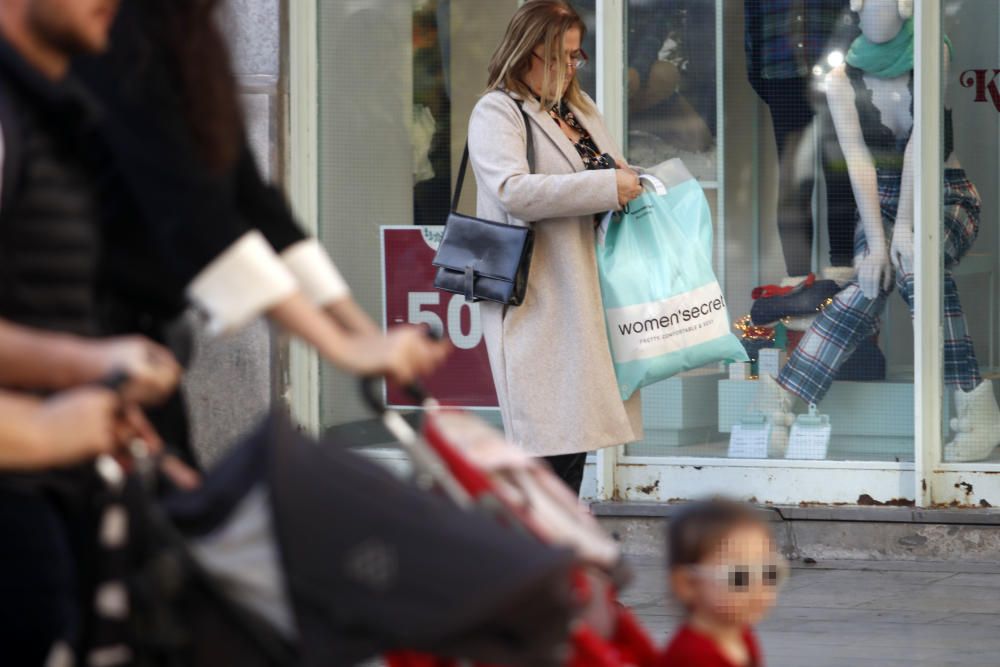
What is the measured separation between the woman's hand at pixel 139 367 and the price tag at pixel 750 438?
16.2 ft

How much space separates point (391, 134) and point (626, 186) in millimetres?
2318

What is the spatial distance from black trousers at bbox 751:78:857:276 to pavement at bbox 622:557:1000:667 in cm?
131

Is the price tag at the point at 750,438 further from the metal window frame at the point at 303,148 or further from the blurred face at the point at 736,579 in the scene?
the blurred face at the point at 736,579

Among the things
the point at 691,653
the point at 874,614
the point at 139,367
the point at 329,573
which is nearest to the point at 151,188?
the point at 139,367

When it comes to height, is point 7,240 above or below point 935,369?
above

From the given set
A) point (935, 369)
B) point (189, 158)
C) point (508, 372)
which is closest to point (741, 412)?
point (935, 369)

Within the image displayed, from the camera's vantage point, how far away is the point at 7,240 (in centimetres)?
213

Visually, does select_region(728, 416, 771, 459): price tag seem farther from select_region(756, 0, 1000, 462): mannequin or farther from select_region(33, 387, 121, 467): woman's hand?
select_region(33, 387, 121, 467): woman's hand

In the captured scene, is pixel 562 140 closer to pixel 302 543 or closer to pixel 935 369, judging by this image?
pixel 935 369

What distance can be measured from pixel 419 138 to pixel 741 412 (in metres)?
1.84

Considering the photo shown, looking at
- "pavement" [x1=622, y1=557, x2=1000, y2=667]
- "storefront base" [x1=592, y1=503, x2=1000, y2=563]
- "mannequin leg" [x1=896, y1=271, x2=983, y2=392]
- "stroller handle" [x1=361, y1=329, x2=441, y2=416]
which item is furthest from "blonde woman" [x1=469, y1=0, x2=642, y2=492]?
"stroller handle" [x1=361, y1=329, x2=441, y2=416]

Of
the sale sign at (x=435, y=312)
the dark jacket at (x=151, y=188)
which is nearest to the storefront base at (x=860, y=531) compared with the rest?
the sale sign at (x=435, y=312)

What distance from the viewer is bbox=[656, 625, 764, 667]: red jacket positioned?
240 centimetres

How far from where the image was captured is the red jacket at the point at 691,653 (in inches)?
94.7
